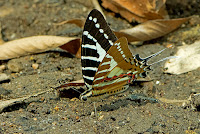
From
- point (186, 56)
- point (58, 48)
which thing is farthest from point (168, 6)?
point (58, 48)

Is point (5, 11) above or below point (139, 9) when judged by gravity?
above

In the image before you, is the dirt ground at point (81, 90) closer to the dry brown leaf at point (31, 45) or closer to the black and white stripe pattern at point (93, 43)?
the dry brown leaf at point (31, 45)

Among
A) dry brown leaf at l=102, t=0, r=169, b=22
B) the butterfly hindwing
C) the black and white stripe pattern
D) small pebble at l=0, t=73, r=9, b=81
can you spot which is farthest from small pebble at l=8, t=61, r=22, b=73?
dry brown leaf at l=102, t=0, r=169, b=22

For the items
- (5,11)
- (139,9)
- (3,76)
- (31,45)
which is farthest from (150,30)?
(5,11)

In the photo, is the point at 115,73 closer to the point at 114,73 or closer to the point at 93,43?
the point at 114,73

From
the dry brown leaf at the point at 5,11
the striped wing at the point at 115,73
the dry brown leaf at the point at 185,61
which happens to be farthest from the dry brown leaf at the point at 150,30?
the dry brown leaf at the point at 5,11

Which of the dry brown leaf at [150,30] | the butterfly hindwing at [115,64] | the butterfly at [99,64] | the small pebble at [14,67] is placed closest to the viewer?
the butterfly hindwing at [115,64]

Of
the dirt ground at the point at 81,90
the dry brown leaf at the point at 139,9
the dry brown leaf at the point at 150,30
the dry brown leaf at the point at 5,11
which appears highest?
the dry brown leaf at the point at 5,11
